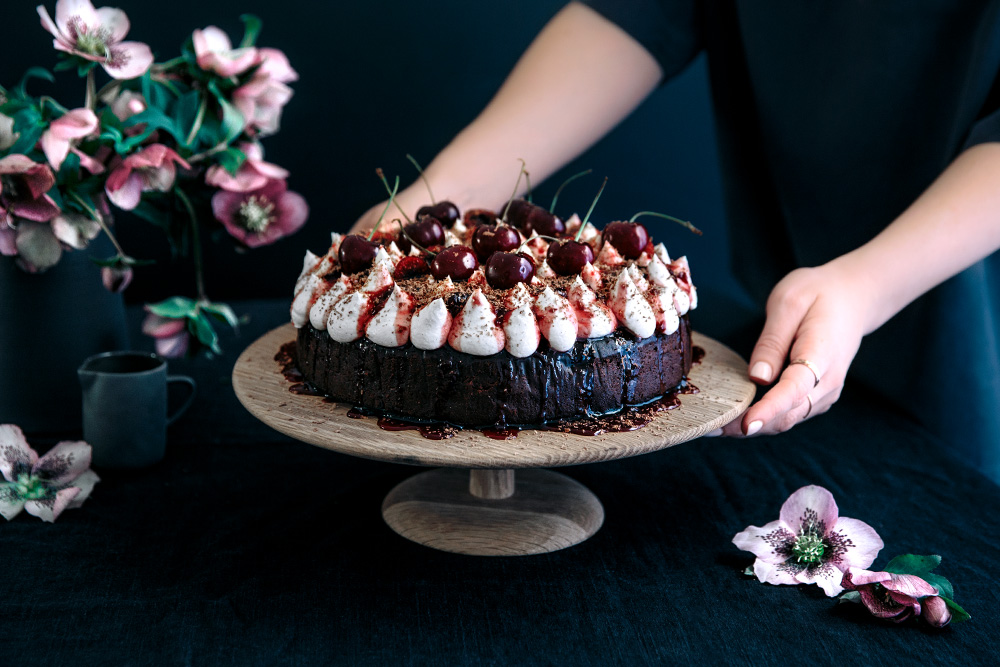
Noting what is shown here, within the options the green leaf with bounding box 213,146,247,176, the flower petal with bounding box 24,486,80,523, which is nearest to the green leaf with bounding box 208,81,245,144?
the green leaf with bounding box 213,146,247,176

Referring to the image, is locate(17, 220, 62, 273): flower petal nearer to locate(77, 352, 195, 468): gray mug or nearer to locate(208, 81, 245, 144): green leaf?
locate(77, 352, 195, 468): gray mug

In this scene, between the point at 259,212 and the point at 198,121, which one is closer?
the point at 198,121

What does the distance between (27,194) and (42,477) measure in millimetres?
420

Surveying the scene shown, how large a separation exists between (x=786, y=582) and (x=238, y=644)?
0.67m

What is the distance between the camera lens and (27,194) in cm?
130

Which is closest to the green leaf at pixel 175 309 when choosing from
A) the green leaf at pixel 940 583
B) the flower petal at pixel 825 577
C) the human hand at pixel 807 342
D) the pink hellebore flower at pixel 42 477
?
the pink hellebore flower at pixel 42 477

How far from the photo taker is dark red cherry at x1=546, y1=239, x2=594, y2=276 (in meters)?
1.25

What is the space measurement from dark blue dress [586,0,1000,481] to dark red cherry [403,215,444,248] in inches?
32.0

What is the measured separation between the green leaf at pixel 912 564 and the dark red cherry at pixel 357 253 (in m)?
0.82

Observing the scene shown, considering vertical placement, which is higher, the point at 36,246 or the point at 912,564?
the point at 36,246

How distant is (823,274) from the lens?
1.35 m

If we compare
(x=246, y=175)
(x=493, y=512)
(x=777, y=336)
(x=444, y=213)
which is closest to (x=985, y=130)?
(x=777, y=336)

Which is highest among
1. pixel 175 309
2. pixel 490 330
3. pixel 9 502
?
pixel 490 330

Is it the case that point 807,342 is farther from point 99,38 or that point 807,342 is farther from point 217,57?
point 99,38
